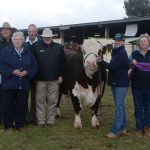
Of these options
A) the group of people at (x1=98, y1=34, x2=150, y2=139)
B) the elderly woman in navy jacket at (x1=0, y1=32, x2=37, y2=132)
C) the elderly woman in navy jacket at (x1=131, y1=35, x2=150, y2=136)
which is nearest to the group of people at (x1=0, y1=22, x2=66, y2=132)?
the elderly woman in navy jacket at (x1=0, y1=32, x2=37, y2=132)

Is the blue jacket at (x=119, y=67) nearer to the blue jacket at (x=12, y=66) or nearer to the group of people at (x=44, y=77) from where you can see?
the group of people at (x=44, y=77)

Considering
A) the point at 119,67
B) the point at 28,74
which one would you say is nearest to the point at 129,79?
the point at 119,67

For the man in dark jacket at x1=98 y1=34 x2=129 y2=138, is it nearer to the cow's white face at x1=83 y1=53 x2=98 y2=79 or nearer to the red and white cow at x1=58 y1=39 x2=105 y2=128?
the cow's white face at x1=83 y1=53 x2=98 y2=79

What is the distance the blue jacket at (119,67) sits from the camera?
802 centimetres

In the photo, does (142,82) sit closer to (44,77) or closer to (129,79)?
(129,79)

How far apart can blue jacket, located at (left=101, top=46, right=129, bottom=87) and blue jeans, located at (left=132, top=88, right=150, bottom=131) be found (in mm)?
414

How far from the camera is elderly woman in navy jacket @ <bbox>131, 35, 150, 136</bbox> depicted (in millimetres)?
8219

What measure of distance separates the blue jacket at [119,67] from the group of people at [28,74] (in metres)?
1.47

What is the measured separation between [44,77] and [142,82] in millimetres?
2137

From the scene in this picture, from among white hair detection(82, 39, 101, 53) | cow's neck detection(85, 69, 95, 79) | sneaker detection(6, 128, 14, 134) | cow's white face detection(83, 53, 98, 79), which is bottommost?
sneaker detection(6, 128, 14, 134)

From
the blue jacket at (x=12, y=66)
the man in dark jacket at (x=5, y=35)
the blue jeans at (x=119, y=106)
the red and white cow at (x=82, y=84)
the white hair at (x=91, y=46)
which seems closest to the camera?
the blue jeans at (x=119, y=106)

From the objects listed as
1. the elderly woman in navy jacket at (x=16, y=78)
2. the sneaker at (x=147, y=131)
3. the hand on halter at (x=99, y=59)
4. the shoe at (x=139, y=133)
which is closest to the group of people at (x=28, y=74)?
the elderly woman in navy jacket at (x=16, y=78)

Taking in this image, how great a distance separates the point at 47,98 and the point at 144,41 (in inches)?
103

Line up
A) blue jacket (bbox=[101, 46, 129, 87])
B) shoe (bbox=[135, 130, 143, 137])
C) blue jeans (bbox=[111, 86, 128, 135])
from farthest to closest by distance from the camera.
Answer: shoe (bbox=[135, 130, 143, 137])
blue jeans (bbox=[111, 86, 128, 135])
blue jacket (bbox=[101, 46, 129, 87])
